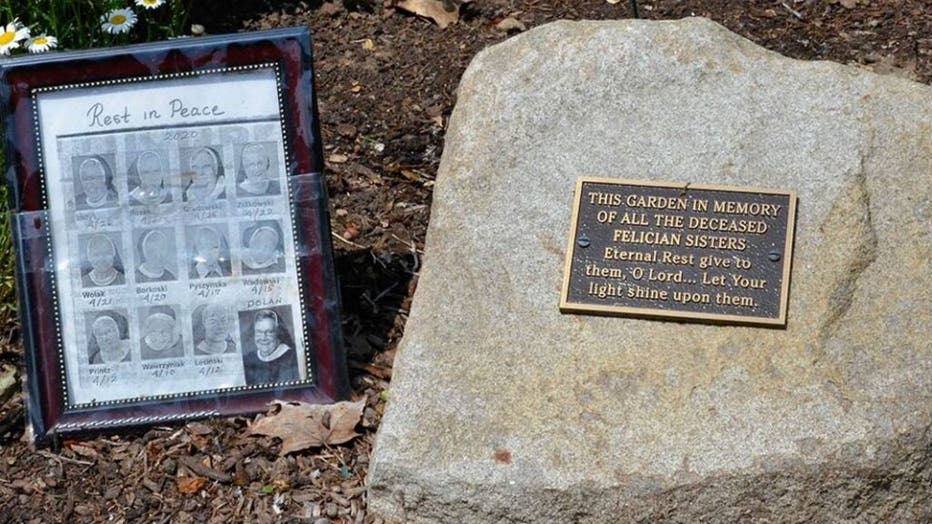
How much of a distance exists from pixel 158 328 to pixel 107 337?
16 cm

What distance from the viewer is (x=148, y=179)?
11.6ft

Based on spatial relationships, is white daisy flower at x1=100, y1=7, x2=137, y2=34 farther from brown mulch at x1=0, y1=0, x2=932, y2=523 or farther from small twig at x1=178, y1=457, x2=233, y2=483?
small twig at x1=178, y1=457, x2=233, y2=483

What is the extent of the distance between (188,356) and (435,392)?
805mm

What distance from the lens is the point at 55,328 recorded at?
11.6 feet

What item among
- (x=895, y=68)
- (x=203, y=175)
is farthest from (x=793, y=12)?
(x=203, y=175)

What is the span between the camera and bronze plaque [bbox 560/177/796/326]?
11.2ft

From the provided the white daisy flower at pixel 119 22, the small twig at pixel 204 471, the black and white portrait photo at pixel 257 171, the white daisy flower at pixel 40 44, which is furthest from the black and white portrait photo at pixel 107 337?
the white daisy flower at pixel 119 22

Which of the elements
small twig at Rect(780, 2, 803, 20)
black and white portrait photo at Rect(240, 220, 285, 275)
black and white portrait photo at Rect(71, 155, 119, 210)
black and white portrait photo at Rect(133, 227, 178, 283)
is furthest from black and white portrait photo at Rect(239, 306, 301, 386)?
small twig at Rect(780, 2, 803, 20)

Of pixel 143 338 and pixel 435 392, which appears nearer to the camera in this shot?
pixel 435 392

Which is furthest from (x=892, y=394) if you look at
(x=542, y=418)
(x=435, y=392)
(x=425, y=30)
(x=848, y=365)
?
(x=425, y=30)

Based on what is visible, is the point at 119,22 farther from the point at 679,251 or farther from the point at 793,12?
the point at 793,12

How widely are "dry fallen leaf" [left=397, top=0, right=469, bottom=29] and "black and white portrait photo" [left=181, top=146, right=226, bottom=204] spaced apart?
2.42m

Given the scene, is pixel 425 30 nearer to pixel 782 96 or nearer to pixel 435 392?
pixel 782 96

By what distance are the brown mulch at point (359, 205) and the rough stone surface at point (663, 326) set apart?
463 millimetres
